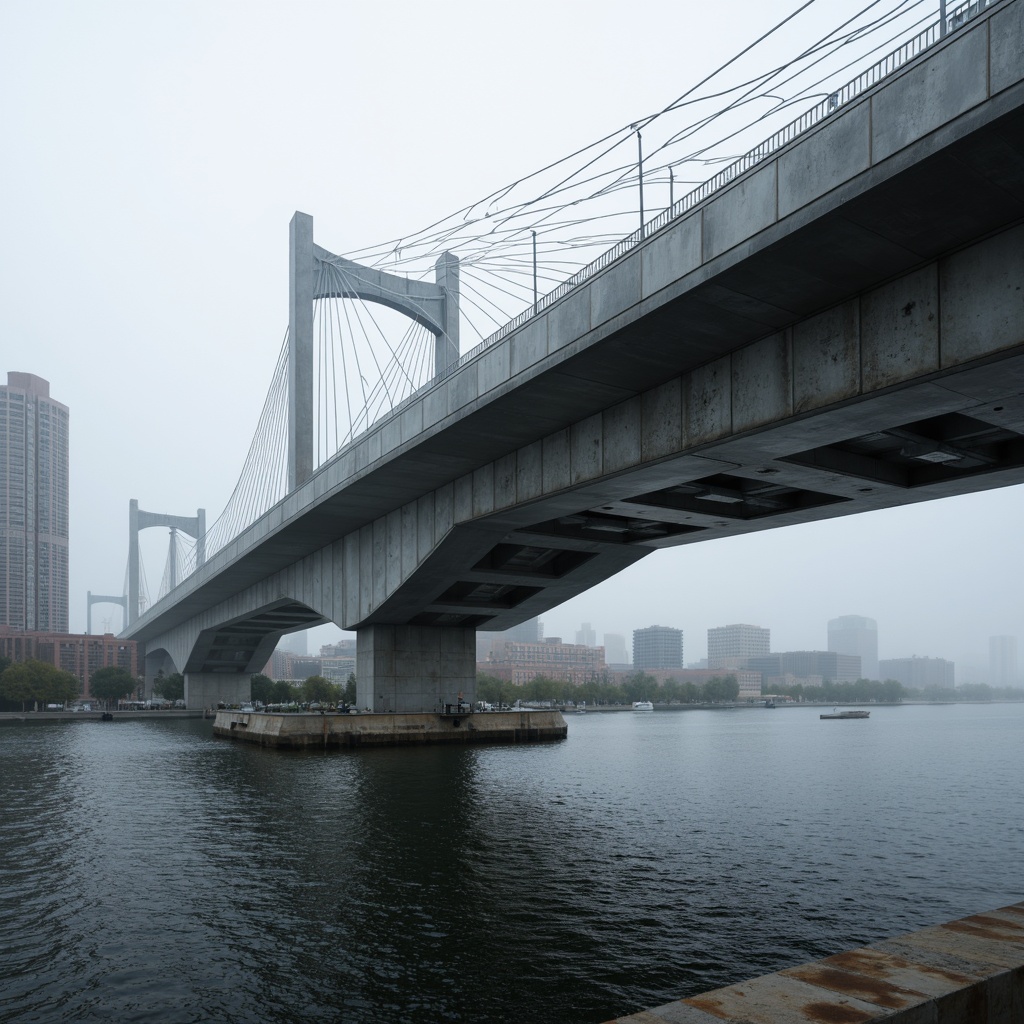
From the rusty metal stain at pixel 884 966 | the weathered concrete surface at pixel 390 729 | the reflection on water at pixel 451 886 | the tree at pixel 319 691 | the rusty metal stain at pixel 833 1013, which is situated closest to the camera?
the rusty metal stain at pixel 833 1013

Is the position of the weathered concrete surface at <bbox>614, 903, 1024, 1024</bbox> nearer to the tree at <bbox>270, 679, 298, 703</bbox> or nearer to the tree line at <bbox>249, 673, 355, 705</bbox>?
the tree line at <bbox>249, 673, 355, 705</bbox>

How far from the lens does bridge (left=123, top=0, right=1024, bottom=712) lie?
14.1m

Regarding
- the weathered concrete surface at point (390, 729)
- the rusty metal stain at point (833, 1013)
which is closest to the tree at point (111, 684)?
the weathered concrete surface at point (390, 729)

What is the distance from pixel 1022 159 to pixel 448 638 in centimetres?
4450

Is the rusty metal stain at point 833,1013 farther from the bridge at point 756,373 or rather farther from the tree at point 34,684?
the tree at point 34,684

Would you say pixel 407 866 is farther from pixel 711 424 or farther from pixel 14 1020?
pixel 711 424

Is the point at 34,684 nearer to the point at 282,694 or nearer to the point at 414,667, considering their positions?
the point at 282,694

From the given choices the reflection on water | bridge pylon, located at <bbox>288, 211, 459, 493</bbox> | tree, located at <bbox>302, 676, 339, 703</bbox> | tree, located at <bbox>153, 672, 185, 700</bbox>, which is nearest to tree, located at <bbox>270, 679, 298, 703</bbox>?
tree, located at <bbox>302, 676, 339, 703</bbox>

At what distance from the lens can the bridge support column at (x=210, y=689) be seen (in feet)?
363

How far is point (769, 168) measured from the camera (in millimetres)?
16344

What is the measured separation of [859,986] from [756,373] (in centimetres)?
1469

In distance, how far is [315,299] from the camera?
182 ft

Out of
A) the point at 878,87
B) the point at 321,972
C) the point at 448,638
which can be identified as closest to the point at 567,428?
the point at 878,87

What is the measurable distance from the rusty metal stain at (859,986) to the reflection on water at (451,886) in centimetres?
361
